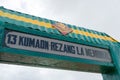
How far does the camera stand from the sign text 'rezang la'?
366 inches

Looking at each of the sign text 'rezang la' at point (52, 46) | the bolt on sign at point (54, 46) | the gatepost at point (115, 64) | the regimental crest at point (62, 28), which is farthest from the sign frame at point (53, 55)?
the regimental crest at point (62, 28)

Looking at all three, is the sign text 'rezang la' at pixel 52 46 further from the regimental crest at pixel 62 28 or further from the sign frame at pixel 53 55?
the regimental crest at pixel 62 28

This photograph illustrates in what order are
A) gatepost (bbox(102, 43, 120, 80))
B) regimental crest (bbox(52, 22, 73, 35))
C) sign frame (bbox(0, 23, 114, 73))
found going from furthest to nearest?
gatepost (bbox(102, 43, 120, 80)), regimental crest (bbox(52, 22, 73, 35)), sign frame (bbox(0, 23, 114, 73))

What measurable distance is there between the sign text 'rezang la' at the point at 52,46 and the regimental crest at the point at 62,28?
0.72 m

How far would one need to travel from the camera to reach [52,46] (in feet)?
33.2

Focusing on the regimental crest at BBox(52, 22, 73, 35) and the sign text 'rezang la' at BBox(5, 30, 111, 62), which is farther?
the regimental crest at BBox(52, 22, 73, 35)

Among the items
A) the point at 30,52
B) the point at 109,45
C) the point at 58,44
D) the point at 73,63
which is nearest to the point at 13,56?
the point at 30,52

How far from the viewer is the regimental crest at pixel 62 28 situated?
438 inches

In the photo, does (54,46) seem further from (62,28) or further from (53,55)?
(62,28)

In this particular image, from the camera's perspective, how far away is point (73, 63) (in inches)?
417

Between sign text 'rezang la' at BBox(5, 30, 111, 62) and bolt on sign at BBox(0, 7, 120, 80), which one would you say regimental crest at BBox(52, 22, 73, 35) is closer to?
bolt on sign at BBox(0, 7, 120, 80)

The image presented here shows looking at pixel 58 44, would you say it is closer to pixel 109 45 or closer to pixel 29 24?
pixel 29 24

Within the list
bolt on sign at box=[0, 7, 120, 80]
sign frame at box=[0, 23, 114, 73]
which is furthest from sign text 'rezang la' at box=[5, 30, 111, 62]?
sign frame at box=[0, 23, 114, 73]

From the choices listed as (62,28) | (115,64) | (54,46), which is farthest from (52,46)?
(115,64)
